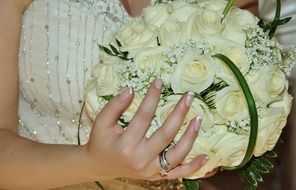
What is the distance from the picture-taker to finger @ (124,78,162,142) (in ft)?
3.00

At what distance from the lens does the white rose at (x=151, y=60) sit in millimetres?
948

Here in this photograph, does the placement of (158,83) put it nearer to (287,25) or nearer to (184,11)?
(184,11)

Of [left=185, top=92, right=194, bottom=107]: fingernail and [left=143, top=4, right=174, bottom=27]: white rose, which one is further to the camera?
[left=143, top=4, right=174, bottom=27]: white rose

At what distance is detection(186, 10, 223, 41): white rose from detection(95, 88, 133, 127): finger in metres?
0.13

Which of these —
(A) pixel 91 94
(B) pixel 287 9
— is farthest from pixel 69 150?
(B) pixel 287 9

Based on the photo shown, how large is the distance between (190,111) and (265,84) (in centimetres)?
13

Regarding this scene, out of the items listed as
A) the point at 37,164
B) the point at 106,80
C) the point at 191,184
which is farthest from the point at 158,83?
the point at 37,164

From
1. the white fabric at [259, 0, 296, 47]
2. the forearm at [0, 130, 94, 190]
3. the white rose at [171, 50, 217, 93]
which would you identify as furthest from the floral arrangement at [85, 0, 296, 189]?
the white fabric at [259, 0, 296, 47]

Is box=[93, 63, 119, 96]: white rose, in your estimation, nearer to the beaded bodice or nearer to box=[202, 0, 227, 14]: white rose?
box=[202, 0, 227, 14]: white rose

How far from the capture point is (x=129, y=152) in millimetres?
947

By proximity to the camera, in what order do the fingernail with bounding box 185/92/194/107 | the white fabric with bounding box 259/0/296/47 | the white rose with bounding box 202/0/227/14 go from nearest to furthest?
the fingernail with bounding box 185/92/194/107 → the white rose with bounding box 202/0/227/14 → the white fabric with bounding box 259/0/296/47

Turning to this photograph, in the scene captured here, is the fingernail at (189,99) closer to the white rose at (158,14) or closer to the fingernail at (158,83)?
the fingernail at (158,83)

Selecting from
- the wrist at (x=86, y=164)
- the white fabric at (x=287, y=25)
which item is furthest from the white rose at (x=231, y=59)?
the white fabric at (x=287, y=25)

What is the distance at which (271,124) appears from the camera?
96 cm
